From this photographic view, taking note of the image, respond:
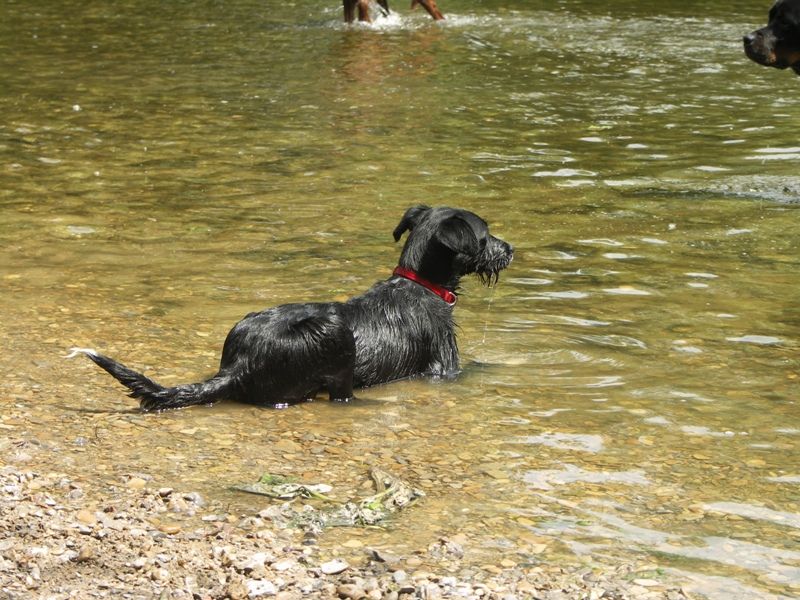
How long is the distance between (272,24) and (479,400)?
15722 millimetres

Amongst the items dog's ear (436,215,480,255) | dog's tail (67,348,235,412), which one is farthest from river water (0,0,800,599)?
dog's ear (436,215,480,255)

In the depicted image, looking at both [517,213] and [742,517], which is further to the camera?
[517,213]

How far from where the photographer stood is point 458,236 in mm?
6980

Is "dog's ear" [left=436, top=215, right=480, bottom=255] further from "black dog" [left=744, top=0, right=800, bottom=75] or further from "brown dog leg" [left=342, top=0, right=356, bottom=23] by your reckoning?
"brown dog leg" [left=342, top=0, right=356, bottom=23]

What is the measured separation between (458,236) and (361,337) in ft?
2.59

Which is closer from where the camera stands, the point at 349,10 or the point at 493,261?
the point at 493,261

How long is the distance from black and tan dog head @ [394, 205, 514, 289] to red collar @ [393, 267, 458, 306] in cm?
2

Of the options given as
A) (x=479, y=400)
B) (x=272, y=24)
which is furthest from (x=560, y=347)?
(x=272, y=24)

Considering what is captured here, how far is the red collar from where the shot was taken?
7.13 metres

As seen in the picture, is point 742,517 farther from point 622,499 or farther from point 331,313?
point 331,313

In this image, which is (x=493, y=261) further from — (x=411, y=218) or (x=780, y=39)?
(x=780, y=39)

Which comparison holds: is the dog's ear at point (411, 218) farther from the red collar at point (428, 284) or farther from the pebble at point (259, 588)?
the pebble at point (259, 588)

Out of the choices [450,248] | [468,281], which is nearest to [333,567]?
[450,248]

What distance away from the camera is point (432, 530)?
16.1ft
